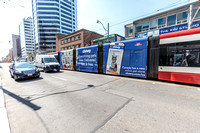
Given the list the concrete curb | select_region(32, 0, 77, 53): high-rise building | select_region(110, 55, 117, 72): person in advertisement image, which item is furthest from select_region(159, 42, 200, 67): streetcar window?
select_region(32, 0, 77, 53): high-rise building

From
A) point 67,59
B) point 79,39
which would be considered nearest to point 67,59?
point 67,59

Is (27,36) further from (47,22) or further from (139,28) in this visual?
(139,28)

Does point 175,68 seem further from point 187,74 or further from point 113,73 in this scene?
point 113,73

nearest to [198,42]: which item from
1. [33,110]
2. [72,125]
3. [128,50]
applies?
[128,50]

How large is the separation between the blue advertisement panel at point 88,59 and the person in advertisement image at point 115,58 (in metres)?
1.89

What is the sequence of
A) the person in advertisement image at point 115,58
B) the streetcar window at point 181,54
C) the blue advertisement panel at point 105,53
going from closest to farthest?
the streetcar window at point 181,54, the person in advertisement image at point 115,58, the blue advertisement panel at point 105,53

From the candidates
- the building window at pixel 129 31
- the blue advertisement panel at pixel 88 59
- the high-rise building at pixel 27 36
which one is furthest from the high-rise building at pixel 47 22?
the blue advertisement panel at pixel 88 59

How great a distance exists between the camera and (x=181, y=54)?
5363 millimetres

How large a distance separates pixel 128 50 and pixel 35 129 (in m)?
7.59

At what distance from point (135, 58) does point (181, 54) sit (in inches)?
112

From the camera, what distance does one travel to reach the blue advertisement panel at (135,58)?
6.78m

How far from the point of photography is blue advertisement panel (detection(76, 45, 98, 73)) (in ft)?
33.9

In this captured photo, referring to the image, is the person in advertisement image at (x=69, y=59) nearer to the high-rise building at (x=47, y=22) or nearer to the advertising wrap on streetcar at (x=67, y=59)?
the advertising wrap on streetcar at (x=67, y=59)

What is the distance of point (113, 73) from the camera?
28.9ft
